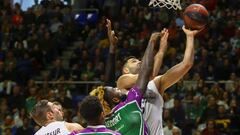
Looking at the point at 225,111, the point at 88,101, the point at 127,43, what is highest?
the point at 88,101

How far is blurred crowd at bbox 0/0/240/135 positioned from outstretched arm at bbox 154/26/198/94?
243 inches

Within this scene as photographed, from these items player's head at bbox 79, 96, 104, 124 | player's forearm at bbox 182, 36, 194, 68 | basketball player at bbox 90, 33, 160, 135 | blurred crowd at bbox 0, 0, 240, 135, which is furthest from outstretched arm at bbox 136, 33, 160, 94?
blurred crowd at bbox 0, 0, 240, 135

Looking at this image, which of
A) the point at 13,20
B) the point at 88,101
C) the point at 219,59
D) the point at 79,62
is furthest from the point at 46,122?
the point at 13,20

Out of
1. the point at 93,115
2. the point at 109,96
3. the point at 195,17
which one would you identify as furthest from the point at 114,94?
the point at 195,17

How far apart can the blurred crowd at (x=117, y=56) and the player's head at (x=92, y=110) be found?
7.14 meters

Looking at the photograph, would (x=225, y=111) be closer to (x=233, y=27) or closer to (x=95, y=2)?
(x=233, y=27)

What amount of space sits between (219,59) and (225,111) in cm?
171

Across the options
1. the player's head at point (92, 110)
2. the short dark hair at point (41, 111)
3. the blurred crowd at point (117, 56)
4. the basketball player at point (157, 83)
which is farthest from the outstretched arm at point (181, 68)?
the blurred crowd at point (117, 56)

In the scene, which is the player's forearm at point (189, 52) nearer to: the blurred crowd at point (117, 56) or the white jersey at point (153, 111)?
the white jersey at point (153, 111)

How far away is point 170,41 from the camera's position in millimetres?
14141

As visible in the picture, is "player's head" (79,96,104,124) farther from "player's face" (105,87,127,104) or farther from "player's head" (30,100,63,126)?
"player's head" (30,100,63,126)

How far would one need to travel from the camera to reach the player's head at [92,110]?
4367 millimetres

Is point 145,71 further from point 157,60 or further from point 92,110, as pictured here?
point 157,60

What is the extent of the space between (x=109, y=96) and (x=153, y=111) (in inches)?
17.9
